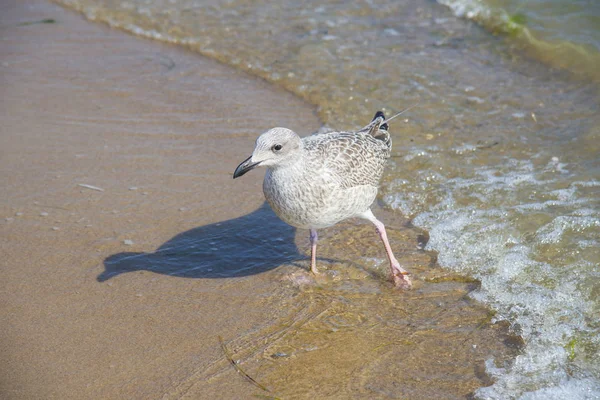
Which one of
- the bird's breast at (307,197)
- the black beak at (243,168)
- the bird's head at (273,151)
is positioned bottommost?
the bird's breast at (307,197)

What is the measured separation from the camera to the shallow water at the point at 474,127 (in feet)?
16.4

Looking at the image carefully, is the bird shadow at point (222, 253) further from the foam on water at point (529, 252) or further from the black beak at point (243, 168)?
the foam on water at point (529, 252)

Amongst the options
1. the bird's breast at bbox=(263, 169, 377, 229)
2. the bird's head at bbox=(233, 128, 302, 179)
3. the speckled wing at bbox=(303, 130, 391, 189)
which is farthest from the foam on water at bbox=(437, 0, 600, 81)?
the bird's head at bbox=(233, 128, 302, 179)

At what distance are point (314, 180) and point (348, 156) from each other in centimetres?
49

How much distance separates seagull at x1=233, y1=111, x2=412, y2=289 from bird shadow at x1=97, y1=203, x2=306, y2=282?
49 centimetres

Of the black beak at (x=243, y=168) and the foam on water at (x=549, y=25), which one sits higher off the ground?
the foam on water at (x=549, y=25)

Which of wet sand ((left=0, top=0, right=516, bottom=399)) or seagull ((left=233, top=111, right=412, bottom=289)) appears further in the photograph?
seagull ((left=233, top=111, right=412, bottom=289))

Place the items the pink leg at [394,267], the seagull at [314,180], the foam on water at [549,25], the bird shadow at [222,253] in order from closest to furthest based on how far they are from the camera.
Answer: the seagull at [314,180], the pink leg at [394,267], the bird shadow at [222,253], the foam on water at [549,25]

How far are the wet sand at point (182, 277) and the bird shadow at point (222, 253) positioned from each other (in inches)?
0.6

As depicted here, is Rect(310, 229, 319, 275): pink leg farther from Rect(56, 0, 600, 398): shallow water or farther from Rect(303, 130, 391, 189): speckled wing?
Rect(56, 0, 600, 398): shallow water

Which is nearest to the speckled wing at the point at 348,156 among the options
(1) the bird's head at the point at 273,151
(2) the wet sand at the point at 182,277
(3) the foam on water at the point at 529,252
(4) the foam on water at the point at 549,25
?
(1) the bird's head at the point at 273,151

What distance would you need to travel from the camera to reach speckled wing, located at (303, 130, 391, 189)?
17.2 ft

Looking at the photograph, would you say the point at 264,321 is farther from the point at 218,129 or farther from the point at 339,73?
the point at 339,73

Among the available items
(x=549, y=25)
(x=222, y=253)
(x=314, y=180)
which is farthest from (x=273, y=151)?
(x=549, y=25)
